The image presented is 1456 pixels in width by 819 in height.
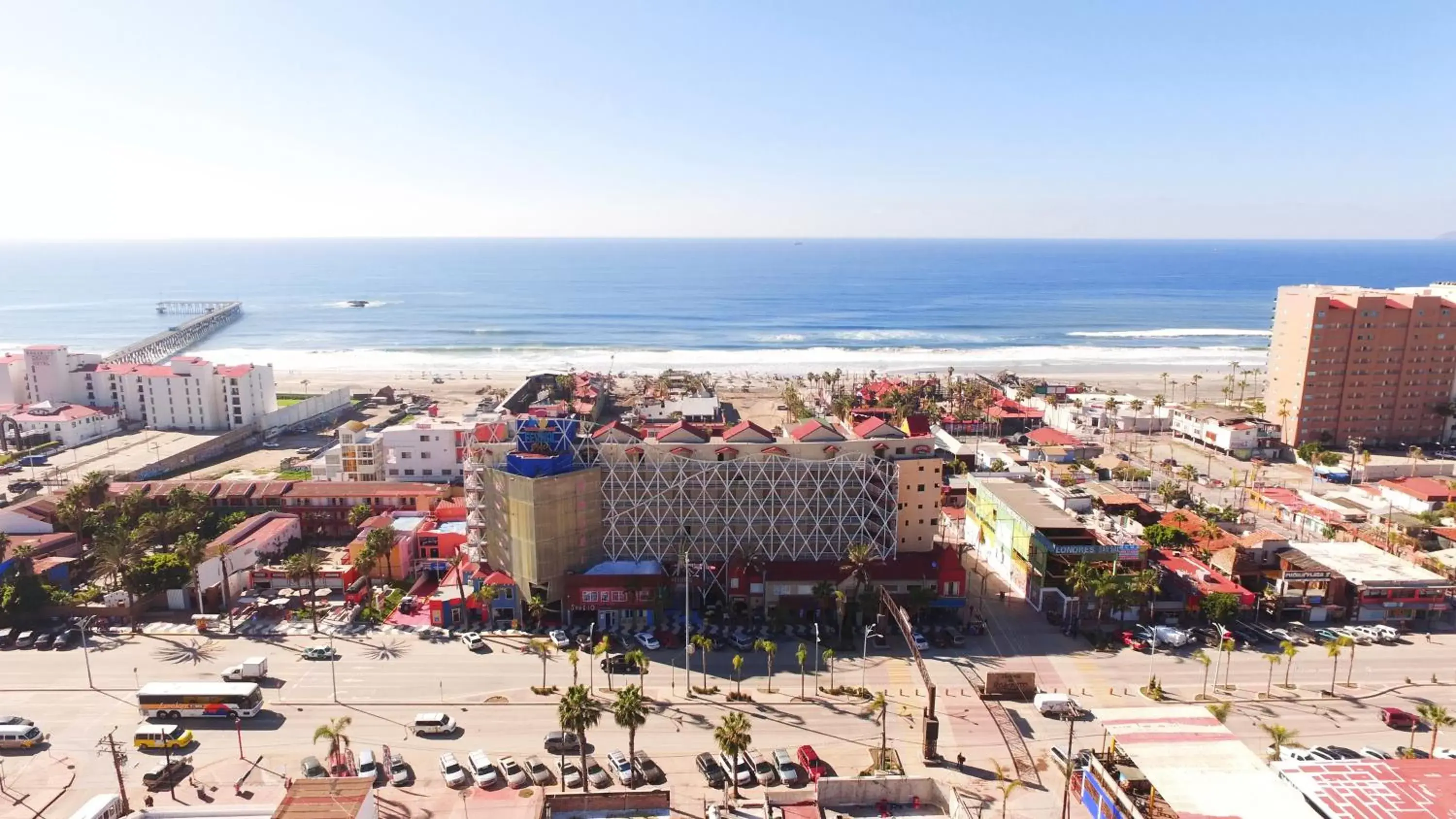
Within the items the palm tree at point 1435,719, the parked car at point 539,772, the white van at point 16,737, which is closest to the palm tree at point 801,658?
the parked car at point 539,772

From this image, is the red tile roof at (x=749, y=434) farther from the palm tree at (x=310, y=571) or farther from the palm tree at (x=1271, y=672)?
the palm tree at (x=1271, y=672)

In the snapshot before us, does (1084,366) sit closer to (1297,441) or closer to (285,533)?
(1297,441)

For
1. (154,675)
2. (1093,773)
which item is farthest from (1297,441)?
(154,675)

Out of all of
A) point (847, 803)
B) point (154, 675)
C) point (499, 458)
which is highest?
point (499, 458)

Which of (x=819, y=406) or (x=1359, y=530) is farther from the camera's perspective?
(x=819, y=406)

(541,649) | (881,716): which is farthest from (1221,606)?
(541,649)

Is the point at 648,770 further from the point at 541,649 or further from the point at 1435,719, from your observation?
the point at 1435,719
